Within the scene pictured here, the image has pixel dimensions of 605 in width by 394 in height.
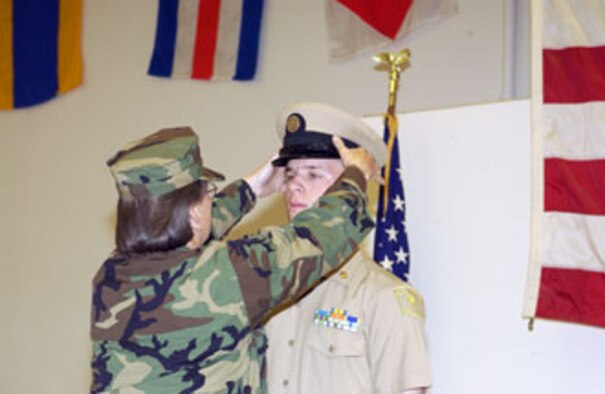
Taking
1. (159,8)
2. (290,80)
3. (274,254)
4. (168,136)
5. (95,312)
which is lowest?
(95,312)

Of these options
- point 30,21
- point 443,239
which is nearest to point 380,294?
point 443,239

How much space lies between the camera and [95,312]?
1.81 m

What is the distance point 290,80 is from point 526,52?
3.65ft

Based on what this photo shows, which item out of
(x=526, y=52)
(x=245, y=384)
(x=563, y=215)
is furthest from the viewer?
(x=526, y=52)

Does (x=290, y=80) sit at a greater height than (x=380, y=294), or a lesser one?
greater

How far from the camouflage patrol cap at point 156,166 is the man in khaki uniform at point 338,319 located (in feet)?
1.36

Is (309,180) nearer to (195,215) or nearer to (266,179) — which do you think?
(266,179)

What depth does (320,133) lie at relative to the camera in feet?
7.09

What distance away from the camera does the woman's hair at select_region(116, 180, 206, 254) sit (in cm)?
176

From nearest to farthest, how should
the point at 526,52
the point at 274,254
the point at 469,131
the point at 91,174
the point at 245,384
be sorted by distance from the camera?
the point at 274,254 → the point at 245,384 → the point at 469,131 → the point at 526,52 → the point at 91,174

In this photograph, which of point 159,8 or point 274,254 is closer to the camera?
point 274,254

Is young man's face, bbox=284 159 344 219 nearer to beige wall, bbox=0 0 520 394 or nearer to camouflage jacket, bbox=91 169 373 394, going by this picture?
camouflage jacket, bbox=91 169 373 394

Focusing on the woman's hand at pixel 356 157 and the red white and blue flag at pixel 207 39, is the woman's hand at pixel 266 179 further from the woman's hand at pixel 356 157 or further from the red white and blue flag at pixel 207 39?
the red white and blue flag at pixel 207 39

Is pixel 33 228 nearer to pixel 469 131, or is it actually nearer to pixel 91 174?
pixel 91 174
